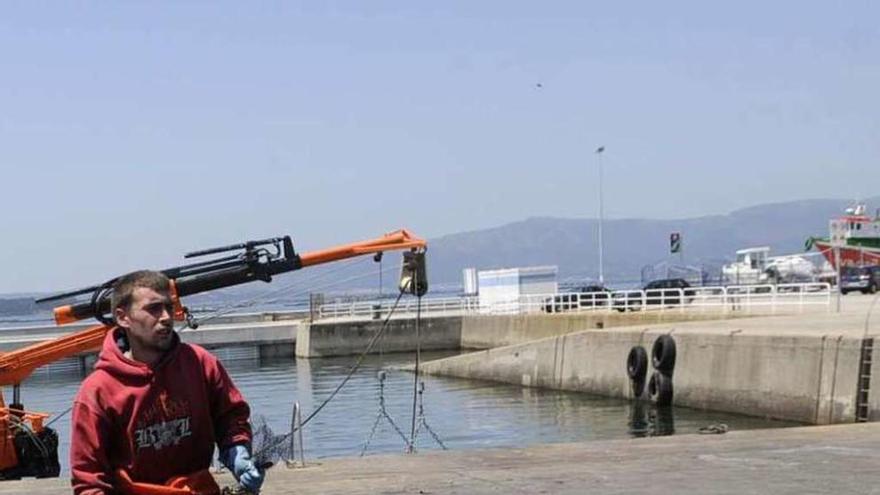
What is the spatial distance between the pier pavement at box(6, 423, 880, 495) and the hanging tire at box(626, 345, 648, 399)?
16219 mm

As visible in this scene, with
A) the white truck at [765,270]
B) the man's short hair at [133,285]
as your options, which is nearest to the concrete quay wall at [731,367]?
the man's short hair at [133,285]

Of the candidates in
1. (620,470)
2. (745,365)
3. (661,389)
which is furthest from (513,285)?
(620,470)

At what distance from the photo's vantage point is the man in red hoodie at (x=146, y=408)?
5.08 meters

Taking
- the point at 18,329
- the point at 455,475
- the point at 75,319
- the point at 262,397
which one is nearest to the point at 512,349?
the point at 262,397

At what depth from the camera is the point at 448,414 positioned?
3145cm

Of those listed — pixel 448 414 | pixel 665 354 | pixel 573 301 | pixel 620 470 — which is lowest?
pixel 448 414

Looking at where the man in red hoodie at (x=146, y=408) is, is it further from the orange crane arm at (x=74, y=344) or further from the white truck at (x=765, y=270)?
the white truck at (x=765, y=270)

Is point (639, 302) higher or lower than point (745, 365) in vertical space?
higher

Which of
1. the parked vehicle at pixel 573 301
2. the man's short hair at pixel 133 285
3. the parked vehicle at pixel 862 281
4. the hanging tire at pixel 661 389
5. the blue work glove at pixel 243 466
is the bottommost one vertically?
the hanging tire at pixel 661 389

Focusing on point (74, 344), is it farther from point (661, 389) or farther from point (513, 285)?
point (513, 285)

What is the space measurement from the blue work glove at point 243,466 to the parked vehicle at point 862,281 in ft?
171

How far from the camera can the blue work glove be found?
204 inches

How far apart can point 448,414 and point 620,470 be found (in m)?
19.5

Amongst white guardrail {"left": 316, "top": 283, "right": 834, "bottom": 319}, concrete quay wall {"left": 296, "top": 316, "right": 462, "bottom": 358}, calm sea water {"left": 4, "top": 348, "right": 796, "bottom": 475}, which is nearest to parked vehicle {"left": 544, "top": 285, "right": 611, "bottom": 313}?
white guardrail {"left": 316, "top": 283, "right": 834, "bottom": 319}
